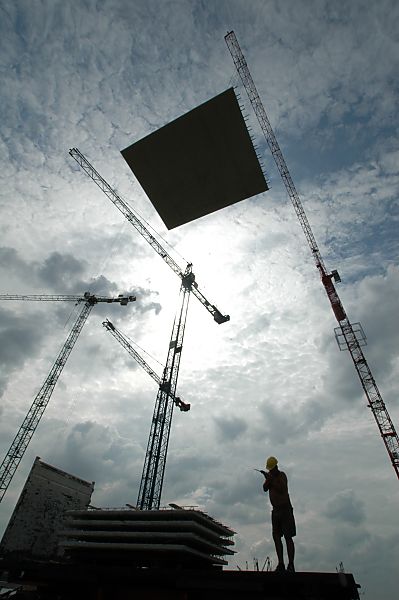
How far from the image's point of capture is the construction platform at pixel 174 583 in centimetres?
737

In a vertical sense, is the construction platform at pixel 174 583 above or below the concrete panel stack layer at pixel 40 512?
below

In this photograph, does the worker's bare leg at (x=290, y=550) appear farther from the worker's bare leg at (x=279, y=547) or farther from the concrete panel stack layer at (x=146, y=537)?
the concrete panel stack layer at (x=146, y=537)

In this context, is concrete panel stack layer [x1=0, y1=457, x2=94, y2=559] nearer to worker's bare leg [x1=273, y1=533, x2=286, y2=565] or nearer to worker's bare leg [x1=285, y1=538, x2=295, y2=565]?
worker's bare leg [x1=273, y1=533, x2=286, y2=565]

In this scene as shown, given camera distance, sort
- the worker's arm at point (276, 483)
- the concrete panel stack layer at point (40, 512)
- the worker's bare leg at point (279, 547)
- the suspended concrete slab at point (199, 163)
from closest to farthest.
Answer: the worker's bare leg at point (279, 547) < the worker's arm at point (276, 483) < the suspended concrete slab at point (199, 163) < the concrete panel stack layer at point (40, 512)

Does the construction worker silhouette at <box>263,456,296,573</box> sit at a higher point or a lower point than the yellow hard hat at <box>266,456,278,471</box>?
lower

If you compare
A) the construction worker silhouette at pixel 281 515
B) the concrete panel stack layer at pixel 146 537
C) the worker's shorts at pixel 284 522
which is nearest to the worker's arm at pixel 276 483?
the construction worker silhouette at pixel 281 515

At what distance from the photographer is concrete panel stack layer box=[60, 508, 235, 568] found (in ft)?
76.3

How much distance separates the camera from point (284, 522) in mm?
8328

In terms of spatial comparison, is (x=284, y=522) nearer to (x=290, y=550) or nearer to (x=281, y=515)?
(x=281, y=515)

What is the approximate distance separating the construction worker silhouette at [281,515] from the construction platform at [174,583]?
753 mm

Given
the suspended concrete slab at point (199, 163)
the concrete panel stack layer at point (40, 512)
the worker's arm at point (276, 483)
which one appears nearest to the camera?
the worker's arm at point (276, 483)

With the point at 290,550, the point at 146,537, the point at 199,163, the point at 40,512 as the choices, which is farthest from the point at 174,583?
the point at 40,512

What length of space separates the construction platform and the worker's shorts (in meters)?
0.96

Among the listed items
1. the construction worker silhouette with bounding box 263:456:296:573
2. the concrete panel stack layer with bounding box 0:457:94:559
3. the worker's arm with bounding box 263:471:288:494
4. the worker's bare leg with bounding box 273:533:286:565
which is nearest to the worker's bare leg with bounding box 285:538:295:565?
the construction worker silhouette with bounding box 263:456:296:573
